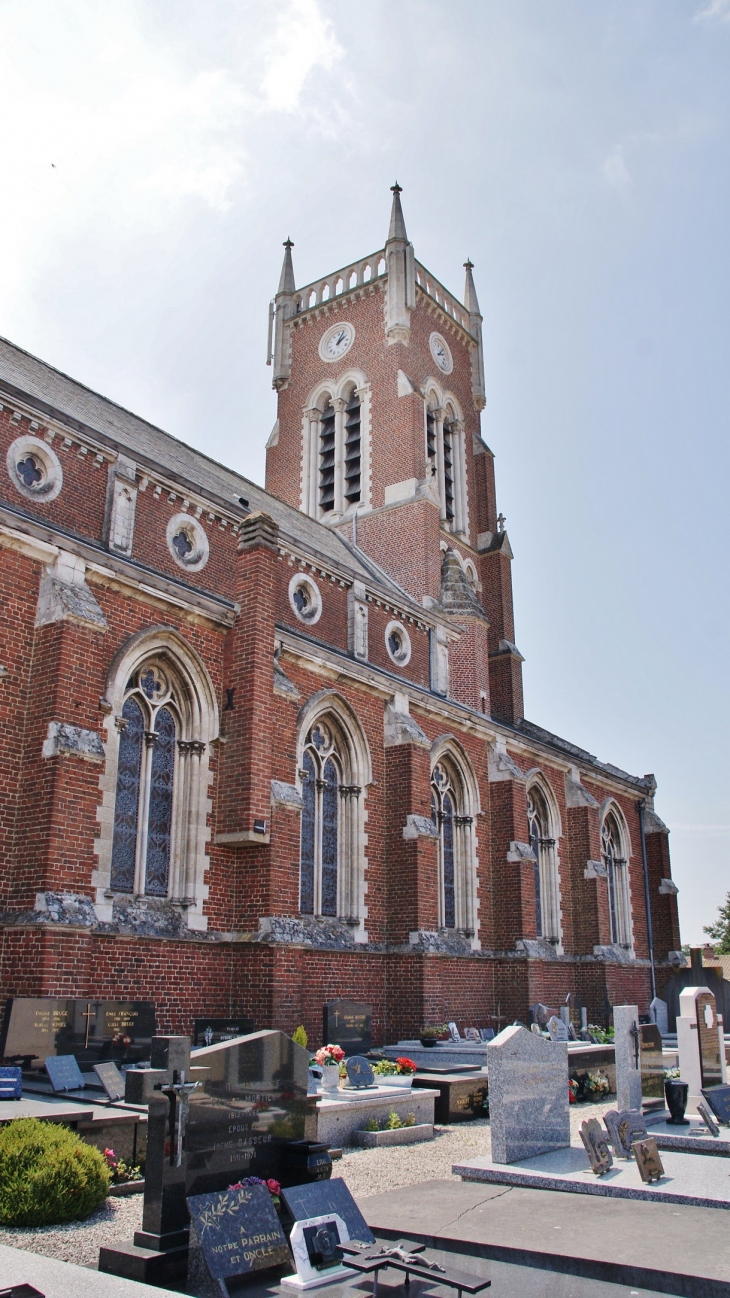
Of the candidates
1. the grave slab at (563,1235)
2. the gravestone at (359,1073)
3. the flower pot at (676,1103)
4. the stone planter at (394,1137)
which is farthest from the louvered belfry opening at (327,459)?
the grave slab at (563,1235)

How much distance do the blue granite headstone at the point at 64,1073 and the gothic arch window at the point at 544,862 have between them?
650 inches

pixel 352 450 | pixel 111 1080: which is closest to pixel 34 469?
pixel 111 1080

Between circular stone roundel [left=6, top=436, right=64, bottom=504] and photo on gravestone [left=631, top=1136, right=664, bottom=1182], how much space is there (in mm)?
12019

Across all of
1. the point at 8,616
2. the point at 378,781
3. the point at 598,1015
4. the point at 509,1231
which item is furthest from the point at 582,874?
the point at 509,1231

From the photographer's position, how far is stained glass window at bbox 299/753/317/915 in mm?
17172

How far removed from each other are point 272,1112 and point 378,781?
1204 cm

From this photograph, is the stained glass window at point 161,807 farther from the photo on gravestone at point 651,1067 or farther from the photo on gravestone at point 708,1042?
the photo on gravestone at point 708,1042

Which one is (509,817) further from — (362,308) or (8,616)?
(362,308)

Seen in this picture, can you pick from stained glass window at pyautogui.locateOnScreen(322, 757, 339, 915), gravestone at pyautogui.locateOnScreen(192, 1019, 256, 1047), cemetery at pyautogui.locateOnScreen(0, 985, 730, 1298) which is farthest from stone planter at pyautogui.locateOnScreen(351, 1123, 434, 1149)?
stained glass window at pyautogui.locateOnScreen(322, 757, 339, 915)

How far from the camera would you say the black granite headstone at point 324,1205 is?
6109 mm

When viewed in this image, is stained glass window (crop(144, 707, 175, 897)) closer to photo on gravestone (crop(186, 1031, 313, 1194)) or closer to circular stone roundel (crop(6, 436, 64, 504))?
circular stone roundel (crop(6, 436, 64, 504))

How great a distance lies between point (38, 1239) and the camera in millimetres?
6867

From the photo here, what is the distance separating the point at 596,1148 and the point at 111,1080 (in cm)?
460

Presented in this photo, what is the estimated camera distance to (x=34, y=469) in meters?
15.4
